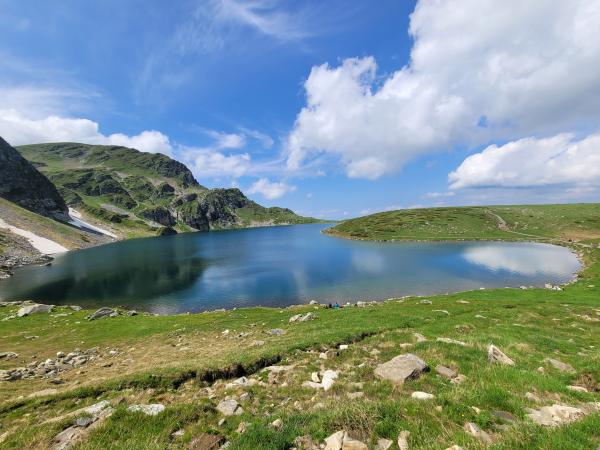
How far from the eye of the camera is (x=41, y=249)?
151 meters

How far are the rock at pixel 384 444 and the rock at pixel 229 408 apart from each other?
19.4ft

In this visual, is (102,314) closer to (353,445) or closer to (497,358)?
(353,445)

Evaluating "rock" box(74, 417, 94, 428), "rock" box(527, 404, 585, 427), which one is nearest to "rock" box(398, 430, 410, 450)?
"rock" box(527, 404, 585, 427)

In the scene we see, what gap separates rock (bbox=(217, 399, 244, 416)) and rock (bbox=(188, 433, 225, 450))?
1.76m

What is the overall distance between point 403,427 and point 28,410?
54.0 feet

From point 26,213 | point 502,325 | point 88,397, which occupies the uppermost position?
point 26,213

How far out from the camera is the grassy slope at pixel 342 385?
8.66 meters

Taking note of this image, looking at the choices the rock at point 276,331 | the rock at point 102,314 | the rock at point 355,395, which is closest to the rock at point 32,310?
the rock at point 102,314

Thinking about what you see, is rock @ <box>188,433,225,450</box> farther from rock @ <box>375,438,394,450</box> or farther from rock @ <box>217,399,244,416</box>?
rock @ <box>375,438,394,450</box>

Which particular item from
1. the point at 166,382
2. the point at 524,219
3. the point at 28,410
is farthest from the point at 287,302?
the point at 524,219

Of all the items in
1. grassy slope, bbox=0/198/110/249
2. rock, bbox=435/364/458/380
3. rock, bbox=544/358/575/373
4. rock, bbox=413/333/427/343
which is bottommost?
rock, bbox=413/333/427/343

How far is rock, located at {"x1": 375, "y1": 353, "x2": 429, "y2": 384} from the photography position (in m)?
13.0

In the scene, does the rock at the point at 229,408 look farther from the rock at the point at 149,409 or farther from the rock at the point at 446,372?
the rock at the point at 446,372

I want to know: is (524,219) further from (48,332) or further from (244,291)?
(48,332)
